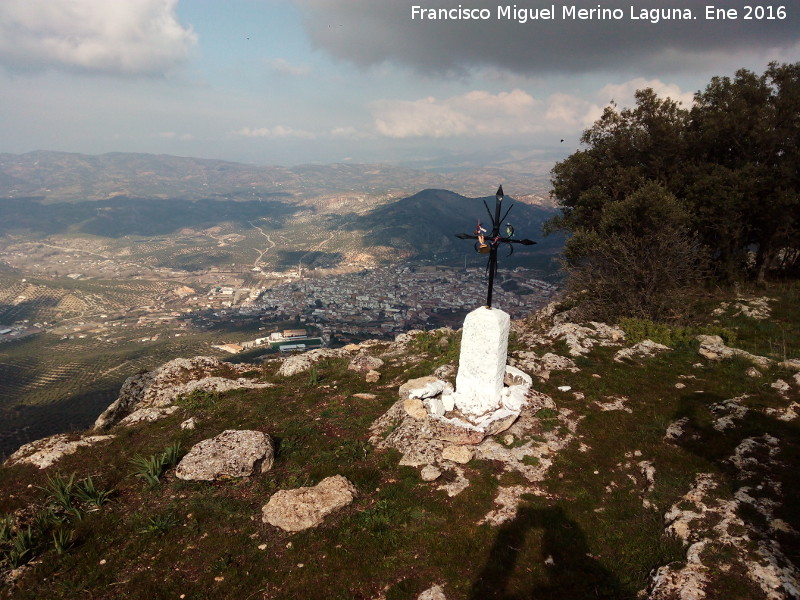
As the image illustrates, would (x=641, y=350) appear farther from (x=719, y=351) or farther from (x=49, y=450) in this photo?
(x=49, y=450)

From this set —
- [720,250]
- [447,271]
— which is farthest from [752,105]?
[447,271]

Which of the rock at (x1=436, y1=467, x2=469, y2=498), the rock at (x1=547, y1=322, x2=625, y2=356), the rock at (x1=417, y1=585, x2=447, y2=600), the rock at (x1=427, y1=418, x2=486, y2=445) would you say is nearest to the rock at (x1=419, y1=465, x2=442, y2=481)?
the rock at (x1=436, y1=467, x2=469, y2=498)

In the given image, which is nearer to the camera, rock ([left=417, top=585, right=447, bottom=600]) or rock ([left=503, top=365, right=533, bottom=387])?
rock ([left=417, top=585, right=447, bottom=600])

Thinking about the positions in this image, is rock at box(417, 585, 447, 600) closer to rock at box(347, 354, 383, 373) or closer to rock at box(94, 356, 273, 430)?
rock at box(347, 354, 383, 373)

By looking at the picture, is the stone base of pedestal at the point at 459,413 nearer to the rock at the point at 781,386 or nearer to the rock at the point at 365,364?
the rock at the point at 365,364

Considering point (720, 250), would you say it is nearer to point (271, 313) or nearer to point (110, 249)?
point (271, 313)

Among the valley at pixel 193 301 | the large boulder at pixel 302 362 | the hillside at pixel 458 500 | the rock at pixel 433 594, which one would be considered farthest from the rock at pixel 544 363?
the valley at pixel 193 301
